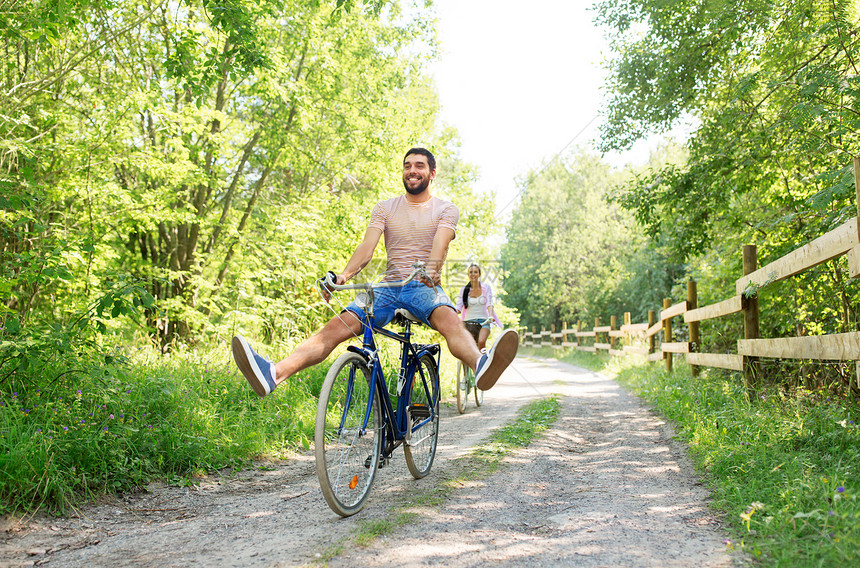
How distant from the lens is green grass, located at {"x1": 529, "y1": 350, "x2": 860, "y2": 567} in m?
2.52

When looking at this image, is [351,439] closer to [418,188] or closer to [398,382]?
[398,382]

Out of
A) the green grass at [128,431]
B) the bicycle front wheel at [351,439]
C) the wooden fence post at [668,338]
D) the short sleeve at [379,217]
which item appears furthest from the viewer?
the wooden fence post at [668,338]

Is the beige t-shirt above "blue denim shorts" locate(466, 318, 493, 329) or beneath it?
above

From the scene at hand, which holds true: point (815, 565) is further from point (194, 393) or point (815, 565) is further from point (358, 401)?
point (194, 393)

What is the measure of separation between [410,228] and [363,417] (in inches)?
47.3

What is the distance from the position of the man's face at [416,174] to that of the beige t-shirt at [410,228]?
0.10 metres

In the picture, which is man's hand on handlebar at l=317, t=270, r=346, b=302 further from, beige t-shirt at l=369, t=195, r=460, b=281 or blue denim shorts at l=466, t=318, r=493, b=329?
blue denim shorts at l=466, t=318, r=493, b=329

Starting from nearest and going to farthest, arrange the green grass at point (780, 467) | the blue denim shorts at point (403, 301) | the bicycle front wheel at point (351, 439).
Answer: the green grass at point (780, 467) → the bicycle front wheel at point (351, 439) → the blue denim shorts at point (403, 301)

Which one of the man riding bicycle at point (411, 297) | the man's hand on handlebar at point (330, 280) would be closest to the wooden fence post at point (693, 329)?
the man riding bicycle at point (411, 297)

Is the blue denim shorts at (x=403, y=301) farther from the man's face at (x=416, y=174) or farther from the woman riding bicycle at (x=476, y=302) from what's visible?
the woman riding bicycle at (x=476, y=302)

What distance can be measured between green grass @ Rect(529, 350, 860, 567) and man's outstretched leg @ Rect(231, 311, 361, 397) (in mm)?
2210

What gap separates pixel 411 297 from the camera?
3.72 m

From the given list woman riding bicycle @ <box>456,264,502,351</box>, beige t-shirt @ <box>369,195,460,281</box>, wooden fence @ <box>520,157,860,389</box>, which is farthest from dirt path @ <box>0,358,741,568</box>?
woman riding bicycle @ <box>456,264,502,351</box>

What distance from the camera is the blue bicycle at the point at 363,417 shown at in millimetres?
3234
